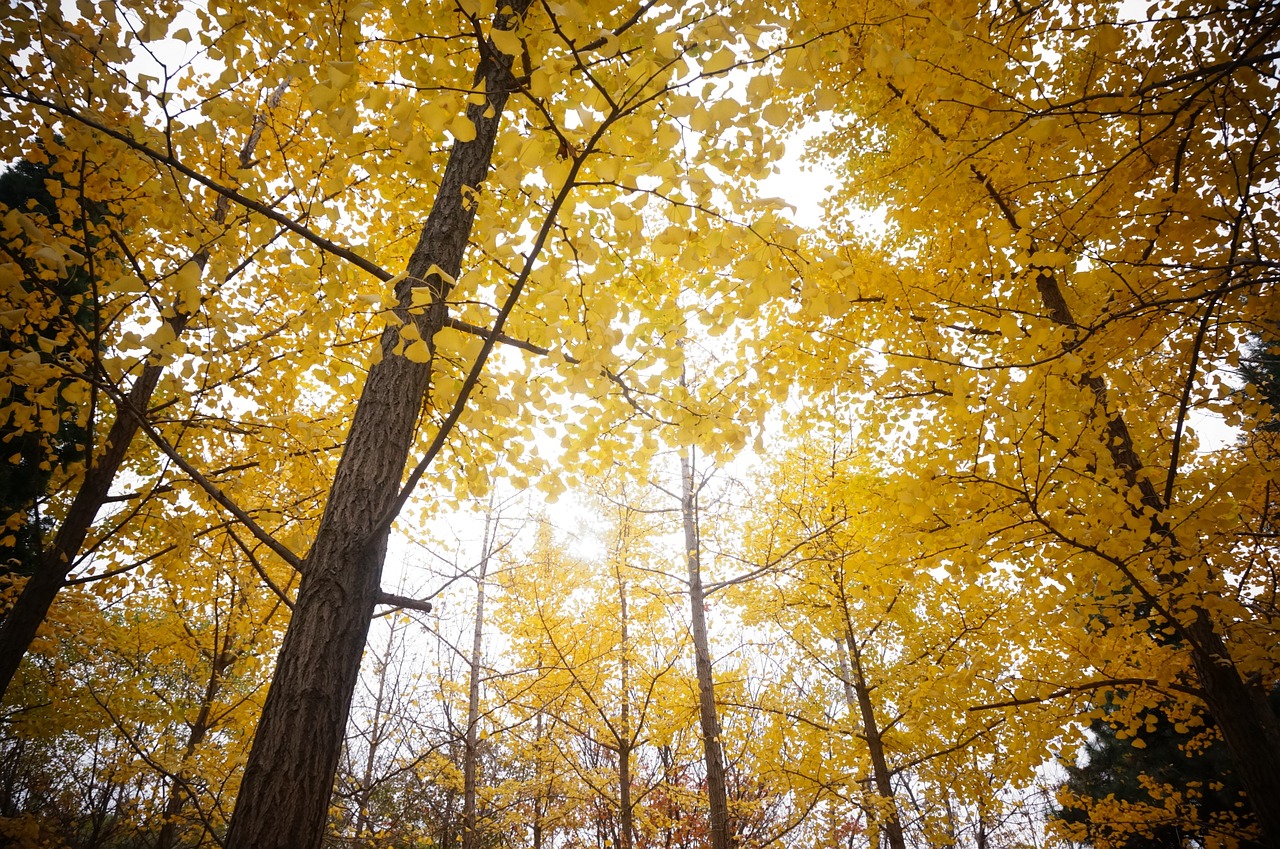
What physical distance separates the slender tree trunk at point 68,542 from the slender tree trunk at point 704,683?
4.71 metres

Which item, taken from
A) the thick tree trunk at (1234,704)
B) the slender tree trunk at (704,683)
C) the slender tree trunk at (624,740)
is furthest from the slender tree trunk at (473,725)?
the thick tree trunk at (1234,704)

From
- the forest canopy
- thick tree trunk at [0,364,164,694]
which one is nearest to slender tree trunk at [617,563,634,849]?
the forest canopy

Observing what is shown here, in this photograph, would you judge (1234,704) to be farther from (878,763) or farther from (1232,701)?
(878,763)

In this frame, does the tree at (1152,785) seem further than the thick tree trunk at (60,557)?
Yes

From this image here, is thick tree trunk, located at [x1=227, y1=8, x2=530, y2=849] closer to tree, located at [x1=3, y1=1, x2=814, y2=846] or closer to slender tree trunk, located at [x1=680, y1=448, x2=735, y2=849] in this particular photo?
tree, located at [x1=3, y1=1, x2=814, y2=846]

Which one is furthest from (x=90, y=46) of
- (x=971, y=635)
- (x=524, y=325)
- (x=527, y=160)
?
(x=971, y=635)

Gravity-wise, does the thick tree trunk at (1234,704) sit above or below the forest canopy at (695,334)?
below

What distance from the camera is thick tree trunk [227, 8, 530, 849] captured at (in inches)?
52.8

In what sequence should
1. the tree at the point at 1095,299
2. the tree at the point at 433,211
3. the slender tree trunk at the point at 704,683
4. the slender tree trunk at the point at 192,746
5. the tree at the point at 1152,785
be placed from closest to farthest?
1. the tree at the point at 433,211
2. the tree at the point at 1095,299
3. the slender tree trunk at the point at 192,746
4. the tree at the point at 1152,785
5. the slender tree trunk at the point at 704,683

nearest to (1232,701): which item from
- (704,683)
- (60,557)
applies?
(704,683)

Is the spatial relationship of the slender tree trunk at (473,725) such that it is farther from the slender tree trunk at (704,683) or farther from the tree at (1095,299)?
the tree at (1095,299)

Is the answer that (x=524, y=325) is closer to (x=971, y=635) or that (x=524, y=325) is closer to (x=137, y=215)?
(x=137, y=215)

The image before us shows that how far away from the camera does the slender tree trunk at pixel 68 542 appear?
10.3 feet

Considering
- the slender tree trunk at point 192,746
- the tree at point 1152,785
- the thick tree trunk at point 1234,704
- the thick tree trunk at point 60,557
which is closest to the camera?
the thick tree trunk at point 1234,704
